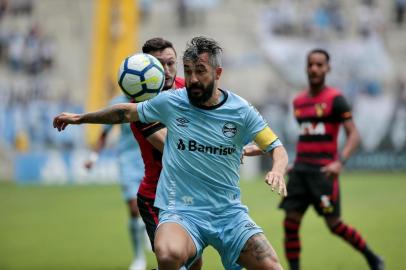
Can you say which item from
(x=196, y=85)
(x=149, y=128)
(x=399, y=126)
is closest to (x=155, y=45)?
(x=149, y=128)

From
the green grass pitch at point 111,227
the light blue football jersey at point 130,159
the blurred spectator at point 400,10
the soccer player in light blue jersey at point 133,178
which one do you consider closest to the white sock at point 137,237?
the soccer player in light blue jersey at point 133,178

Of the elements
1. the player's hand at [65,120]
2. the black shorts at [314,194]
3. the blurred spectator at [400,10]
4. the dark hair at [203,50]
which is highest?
the blurred spectator at [400,10]

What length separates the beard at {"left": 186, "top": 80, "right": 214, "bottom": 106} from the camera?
5543 millimetres

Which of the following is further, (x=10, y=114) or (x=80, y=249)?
(x=10, y=114)

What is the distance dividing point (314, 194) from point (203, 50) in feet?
12.2

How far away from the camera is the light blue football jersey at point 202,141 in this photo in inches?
225

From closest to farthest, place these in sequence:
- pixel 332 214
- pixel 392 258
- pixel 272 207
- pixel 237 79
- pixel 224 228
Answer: pixel 224 228, pixel 332 214, pixel 392 258, pixel 272 207, pixel 237 79

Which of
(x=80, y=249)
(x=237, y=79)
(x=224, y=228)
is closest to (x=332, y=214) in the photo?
(x=224, y=228)

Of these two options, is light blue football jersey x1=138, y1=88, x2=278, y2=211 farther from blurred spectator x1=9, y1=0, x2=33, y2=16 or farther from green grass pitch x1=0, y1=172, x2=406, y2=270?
blurred spectator x1=9, y1=0, x2=33, y2=16

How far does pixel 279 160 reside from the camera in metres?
5.55

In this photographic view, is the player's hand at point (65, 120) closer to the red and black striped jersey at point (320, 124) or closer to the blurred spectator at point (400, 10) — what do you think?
→ the red and black striped jersey at point (320, 124)

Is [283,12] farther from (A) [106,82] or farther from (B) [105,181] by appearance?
(B) [105,181]

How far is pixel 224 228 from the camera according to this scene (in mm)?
5684

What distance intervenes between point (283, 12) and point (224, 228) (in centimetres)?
2764
